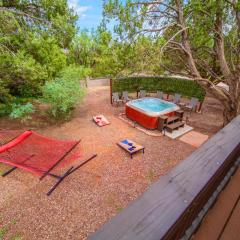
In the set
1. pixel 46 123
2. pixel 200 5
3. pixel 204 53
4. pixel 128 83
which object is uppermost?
pixel 200 5

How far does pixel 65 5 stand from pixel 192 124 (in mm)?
10559

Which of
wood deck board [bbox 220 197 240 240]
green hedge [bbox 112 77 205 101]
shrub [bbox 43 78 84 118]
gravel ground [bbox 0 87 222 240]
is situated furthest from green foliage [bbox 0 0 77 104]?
wood deck board [bbox 220 197 240 240]

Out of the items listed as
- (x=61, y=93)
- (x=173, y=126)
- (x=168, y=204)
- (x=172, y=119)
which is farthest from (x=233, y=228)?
(x=61, y=93)

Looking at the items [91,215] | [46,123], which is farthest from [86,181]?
[46,123]

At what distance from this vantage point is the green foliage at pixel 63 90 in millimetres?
9742

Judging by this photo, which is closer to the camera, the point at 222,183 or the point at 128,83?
the point at 222,183

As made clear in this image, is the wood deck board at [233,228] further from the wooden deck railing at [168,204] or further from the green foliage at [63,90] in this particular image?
the green foliage at [63,90]

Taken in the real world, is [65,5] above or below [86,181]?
above

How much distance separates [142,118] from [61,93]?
17.6ft

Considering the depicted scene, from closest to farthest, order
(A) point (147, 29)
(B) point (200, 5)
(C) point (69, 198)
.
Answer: (C) point (69, 198)
(B) point (200, 5)
(A) point (147, 29)

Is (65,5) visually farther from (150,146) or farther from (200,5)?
(150,146)

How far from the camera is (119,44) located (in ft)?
26.6

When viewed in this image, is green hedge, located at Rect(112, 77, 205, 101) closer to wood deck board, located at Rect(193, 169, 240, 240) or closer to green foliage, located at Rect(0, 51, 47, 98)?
green foliage, located at Rect(0, 51, 47, 98)

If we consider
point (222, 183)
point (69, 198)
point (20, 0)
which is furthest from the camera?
point (20, 0)
